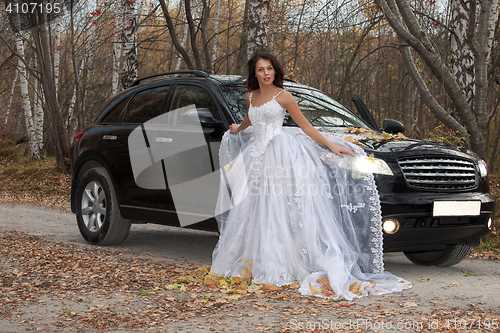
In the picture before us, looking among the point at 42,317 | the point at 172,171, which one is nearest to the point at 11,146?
the point at 172,171

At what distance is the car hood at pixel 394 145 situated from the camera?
15.6 ft

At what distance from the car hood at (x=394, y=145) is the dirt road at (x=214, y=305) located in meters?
1.14

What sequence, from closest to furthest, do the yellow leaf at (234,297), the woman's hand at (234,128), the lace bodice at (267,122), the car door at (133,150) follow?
the yellow leaf at (234,297) < the lace bodice at (267,122) < the woman's hand at (234,128) < the car door at (133,150)

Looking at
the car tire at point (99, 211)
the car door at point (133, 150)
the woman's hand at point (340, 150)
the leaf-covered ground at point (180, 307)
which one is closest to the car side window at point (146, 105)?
the car door at point (133, 150)

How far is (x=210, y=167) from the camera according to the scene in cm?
536

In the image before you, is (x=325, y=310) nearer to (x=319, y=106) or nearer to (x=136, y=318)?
(x=136, y=318)

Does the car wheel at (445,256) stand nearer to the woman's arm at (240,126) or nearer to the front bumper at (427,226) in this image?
the front bumper at (427,226)

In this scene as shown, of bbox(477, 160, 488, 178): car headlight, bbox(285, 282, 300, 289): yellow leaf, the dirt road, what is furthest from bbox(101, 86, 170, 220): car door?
bbox(477, 160, 488, 178): car headlight

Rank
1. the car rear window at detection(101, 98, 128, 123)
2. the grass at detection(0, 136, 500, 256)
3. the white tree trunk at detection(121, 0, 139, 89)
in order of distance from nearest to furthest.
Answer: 1. the car rear window at detection(101, 98, 128, 123)
2. the grass at detection(0, 136, 500, 256)
3. the white tree trunk at detection(121, 0, 139, 89)

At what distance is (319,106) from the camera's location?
5859 mm

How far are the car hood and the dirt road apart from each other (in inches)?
44.7

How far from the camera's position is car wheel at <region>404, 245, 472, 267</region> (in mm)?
5509

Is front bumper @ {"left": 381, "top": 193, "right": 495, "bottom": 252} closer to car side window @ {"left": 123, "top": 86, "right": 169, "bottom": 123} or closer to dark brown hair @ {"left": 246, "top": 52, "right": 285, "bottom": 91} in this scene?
dark brown hair @ {"left": 246, "top": 52, "right": 285, "bottom": 91}

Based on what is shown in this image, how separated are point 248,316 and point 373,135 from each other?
229cm
